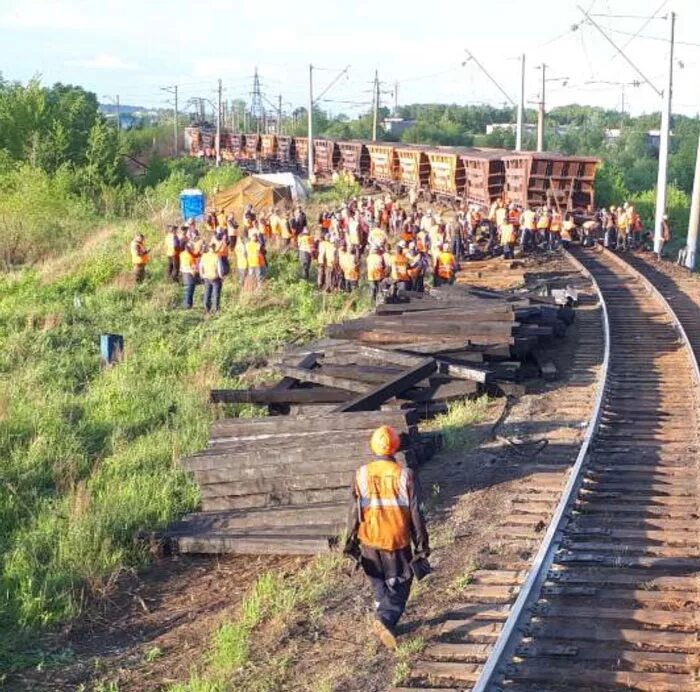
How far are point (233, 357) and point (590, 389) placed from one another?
667cm

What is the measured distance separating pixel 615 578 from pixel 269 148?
57641mm

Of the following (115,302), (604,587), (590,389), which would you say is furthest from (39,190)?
(604,587)

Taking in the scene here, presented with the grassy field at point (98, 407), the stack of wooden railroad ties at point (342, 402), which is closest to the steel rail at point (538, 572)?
the stack of wooden railroad ties at point (342, 402)

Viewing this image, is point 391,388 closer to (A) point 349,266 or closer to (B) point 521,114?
(A) point 349,266

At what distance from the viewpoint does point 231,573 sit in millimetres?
8484

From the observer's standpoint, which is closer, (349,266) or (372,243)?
(372,243)

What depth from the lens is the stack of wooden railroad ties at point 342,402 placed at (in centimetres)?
900

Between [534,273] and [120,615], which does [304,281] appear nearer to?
[534,273]

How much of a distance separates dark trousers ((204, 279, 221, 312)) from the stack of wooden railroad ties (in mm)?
5494

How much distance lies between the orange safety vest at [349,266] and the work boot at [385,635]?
1504 centimetres

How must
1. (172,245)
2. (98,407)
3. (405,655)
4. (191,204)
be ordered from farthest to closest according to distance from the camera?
(191,204) < (172,245) < (98,407) < (405,655)

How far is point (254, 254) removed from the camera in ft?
71.8

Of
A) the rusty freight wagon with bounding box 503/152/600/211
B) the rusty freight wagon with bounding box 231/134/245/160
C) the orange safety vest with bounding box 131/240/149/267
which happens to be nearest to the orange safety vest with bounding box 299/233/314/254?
the orange safety vest with bounding box 131/240/149/267

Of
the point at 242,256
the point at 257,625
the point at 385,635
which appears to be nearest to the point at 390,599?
the point at 385,635
